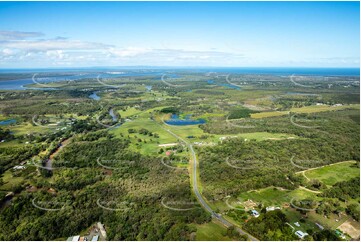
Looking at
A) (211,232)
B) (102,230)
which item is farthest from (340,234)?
(102,230)

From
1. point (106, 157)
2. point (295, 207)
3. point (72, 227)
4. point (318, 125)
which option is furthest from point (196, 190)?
point (318, 125)

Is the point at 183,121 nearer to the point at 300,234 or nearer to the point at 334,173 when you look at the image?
the point at 334,173

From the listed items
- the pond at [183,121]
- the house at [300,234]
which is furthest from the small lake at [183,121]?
the house at [300,234]

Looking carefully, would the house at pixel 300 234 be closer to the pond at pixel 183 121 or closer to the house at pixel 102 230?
the house at pixel 102 230

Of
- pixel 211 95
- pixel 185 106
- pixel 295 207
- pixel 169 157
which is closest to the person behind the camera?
pixel 295 207

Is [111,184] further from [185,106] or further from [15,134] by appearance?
[185,106]

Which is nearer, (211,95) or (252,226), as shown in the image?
(252,226)

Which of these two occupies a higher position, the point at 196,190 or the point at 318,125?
the point at 318,125

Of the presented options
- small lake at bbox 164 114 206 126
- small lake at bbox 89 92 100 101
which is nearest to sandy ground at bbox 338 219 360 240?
small lake at bbox 164 114 206 126
